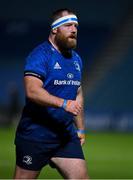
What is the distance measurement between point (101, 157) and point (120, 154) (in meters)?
0.92

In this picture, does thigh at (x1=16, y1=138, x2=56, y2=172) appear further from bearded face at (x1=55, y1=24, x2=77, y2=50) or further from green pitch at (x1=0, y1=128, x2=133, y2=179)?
green pitch at (x1=0, y1=128, x2=133, y2=179)

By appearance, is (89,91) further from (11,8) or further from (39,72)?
(39,72)

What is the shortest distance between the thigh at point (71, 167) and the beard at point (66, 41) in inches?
44.0

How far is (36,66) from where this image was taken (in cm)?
708

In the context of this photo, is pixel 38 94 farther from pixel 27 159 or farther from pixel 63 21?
pixel 63 21

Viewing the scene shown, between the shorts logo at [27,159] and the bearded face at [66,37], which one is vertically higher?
the bearded face at [66,37]

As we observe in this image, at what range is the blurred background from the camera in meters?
24.8

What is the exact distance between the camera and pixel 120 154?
16234mm

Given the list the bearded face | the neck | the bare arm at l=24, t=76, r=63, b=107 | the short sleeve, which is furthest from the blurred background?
the bare arm at l=24, t=76, r=63, b=107

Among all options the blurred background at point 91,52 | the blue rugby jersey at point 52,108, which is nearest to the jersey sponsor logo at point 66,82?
the blue rugby jersey at point 52,108

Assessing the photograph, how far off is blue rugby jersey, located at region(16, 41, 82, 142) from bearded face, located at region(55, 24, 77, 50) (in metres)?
0.09

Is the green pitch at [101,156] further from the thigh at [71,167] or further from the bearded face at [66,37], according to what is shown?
the bearded face at [66,37]

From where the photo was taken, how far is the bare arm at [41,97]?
22.3ft

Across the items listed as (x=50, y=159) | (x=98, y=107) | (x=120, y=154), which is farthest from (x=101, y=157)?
(x=98, y=107)
